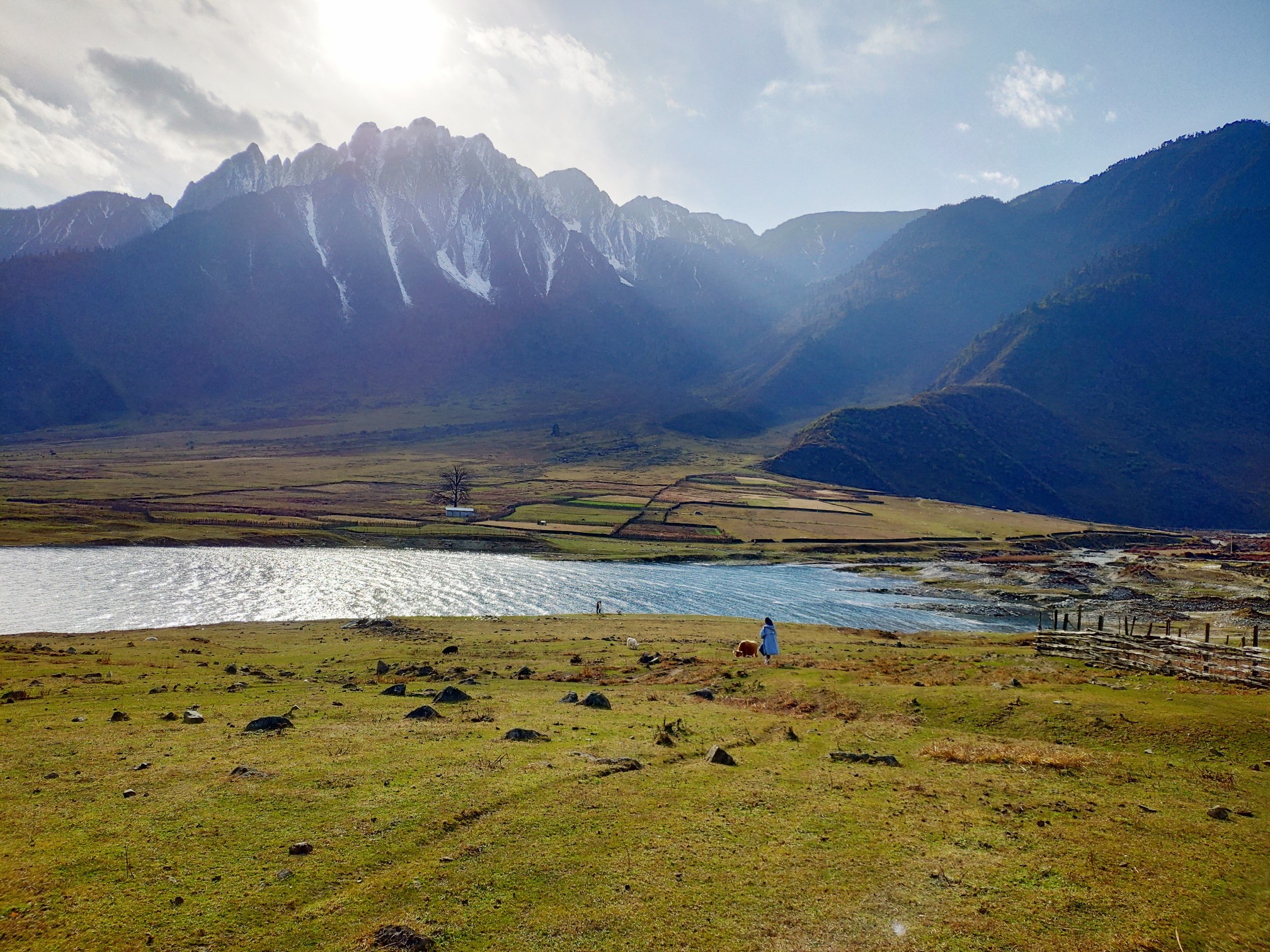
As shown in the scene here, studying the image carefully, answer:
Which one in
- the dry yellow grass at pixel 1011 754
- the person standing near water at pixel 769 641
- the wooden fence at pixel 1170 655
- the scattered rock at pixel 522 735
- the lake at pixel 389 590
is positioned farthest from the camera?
the lake at pixel 389 590

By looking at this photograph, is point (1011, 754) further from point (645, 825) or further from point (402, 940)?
point (402, 940)

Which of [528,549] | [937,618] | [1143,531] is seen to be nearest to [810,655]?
[937,618]

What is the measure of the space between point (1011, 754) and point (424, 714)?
813 inches

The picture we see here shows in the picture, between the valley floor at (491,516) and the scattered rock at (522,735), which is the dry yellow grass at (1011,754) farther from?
the valley floor at (491,516)

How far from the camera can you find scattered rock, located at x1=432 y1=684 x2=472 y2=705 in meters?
28.8

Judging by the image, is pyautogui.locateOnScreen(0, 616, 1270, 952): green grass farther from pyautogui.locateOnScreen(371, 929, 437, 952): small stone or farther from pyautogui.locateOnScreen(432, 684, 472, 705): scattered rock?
pyautogui.locateOnScreen(432, 684, 472, 705): scattered rock

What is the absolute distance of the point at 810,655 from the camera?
44.0m

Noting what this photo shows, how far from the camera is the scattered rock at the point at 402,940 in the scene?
10984 millimetres

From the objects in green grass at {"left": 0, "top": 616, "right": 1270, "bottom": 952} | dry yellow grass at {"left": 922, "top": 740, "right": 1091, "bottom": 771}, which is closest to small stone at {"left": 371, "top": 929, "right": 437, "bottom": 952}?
green grass at {"left": 0, "top": 616, "right": 1270, "bottom": 952}

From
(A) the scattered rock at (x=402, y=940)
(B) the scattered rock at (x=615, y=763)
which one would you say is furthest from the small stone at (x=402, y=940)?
(B) the scattered rock at (x=615, y=763)

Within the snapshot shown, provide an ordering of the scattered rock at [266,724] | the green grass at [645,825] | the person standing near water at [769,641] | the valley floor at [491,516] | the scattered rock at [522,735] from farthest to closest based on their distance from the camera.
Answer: the valley floor at [491,516]
the person standing near water at [769,641]
the scattered rock at [266,724]
the scattered rock at [522,735]
the green grass at [645,825]

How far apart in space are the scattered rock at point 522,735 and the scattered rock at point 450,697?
7.04 m

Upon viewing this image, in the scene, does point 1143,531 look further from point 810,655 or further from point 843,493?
point 810,655

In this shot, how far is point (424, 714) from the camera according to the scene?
25.4m
